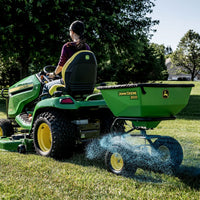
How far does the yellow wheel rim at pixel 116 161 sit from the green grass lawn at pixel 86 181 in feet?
0.39

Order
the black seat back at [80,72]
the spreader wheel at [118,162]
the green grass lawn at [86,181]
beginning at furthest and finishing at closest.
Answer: the black seat back at [80,72] < the spreader wheel at [118,162] < the green grass lawn at [86,181]

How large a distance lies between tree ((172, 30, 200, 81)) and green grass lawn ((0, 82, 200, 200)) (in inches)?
1988

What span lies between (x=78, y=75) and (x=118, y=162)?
4.41 ft

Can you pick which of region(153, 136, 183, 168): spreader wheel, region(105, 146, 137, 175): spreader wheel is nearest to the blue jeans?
region(105, 146, 137, 175): spreader wheel

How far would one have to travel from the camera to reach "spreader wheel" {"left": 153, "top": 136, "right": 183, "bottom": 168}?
345 centimetres

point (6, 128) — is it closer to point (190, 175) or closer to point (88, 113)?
point (88, 113)

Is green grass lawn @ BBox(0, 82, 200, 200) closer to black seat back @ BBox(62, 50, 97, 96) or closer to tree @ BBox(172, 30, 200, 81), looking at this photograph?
black seat back @ BBox(62, 50, 97, 96)

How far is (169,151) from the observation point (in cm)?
350

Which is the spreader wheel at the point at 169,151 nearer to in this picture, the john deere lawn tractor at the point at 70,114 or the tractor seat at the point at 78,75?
the john deere lawn tractor at the point at 70,114

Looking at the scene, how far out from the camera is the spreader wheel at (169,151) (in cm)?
345

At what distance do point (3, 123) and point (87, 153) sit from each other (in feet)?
6.02

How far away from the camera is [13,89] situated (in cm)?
544

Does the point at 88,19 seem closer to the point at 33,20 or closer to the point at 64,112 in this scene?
the point at 33,20

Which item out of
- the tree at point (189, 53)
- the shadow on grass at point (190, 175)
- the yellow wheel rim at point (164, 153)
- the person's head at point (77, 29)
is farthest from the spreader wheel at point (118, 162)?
the tree at point (189, 53)
